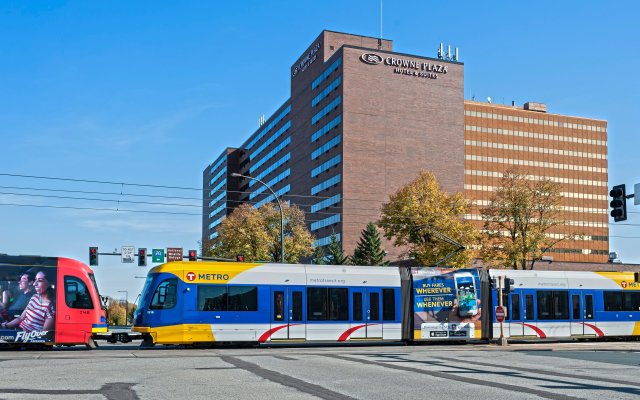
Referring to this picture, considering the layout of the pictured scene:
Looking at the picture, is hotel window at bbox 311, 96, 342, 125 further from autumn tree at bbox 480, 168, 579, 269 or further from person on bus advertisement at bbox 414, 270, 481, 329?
person on bus advertisement at bbox 414, 270, 481, 329

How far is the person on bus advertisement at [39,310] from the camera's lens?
25.0 meters

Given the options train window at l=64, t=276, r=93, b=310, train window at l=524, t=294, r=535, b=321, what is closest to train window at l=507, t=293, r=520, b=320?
train window at l=524, t=294, r=535, b=321

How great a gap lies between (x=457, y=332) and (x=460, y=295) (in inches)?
62.0

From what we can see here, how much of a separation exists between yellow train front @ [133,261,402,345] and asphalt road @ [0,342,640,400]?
4.59 m

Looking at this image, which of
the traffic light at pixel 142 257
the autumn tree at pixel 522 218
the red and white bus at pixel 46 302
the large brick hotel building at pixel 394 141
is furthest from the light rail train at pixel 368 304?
the large brick hotel building at pixel 394 141

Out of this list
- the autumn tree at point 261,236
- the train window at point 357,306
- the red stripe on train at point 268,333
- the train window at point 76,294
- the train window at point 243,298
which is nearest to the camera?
the train window at point 76,294

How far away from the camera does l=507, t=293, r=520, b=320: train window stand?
105ft

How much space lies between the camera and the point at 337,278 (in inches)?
1158

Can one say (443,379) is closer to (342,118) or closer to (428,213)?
(428,213)

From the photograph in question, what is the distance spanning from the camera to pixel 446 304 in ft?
102

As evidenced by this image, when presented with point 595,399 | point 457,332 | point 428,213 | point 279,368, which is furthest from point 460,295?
point 428,213

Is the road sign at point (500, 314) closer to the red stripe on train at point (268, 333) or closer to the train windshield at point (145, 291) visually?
the red stripe on train at point (268, 333)

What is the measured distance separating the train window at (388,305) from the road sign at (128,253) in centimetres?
2353

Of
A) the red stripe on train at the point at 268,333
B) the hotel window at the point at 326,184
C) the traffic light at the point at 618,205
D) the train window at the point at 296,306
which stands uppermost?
the hotel window at the point at 326,184
